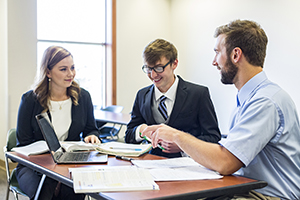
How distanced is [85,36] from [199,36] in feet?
6.87

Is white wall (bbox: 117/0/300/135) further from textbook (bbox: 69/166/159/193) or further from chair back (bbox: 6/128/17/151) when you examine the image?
textbook (bbox: 69/166/159/193)

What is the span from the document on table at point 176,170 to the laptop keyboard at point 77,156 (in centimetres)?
29

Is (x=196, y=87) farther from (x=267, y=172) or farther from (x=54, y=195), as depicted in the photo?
(x=54, y=195)

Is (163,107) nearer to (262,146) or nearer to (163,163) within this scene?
(163,163)

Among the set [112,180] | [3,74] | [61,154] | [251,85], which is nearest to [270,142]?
[251,85]

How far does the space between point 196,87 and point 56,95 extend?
3.55 ft

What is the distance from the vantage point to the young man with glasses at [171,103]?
90.4 inches

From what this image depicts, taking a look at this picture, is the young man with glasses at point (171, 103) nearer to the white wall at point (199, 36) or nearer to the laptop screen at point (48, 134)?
the laptop screen at point (48, 134)

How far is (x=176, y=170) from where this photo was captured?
1.53 m

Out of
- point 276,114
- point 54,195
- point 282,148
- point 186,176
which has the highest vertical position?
point 276,114

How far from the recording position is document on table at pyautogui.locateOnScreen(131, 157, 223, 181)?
1.41 metres

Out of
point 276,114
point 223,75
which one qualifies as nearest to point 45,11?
point 223,75

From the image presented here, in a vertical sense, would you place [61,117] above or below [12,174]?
above

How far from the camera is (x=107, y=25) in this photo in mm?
6324
